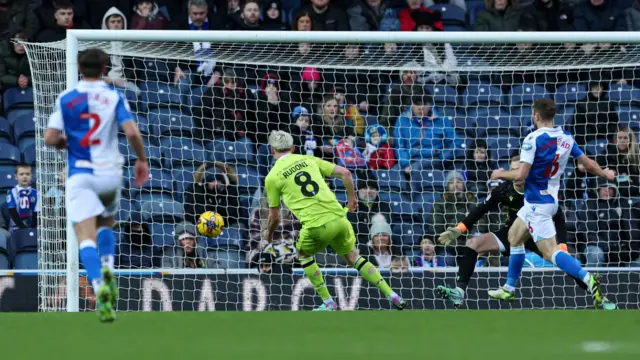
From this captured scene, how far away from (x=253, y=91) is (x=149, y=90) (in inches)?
47.3

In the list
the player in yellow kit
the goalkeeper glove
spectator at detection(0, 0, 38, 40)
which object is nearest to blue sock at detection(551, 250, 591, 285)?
the goalkeeper glove

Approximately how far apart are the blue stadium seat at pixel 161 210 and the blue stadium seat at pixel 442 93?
329cm

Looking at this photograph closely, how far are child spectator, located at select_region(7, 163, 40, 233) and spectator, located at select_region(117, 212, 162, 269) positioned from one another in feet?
3.41

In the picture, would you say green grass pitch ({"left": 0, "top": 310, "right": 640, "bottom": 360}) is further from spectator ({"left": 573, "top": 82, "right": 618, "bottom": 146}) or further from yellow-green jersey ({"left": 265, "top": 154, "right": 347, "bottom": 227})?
spectator ({"left": 573, "top": 82, "right": 618, "bottom": 146})

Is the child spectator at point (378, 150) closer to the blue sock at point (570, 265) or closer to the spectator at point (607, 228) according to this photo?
the spectator at point (607, 228)

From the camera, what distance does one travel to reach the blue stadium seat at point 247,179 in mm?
11812

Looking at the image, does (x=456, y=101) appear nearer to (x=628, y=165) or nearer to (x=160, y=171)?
(x=628, y=165)

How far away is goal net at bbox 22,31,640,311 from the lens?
11.0 meters

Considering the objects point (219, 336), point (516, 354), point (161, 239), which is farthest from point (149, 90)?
point (516, 354)

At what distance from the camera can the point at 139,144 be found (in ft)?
21.0

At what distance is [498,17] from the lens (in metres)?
13.5

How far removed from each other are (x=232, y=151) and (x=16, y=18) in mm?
3434

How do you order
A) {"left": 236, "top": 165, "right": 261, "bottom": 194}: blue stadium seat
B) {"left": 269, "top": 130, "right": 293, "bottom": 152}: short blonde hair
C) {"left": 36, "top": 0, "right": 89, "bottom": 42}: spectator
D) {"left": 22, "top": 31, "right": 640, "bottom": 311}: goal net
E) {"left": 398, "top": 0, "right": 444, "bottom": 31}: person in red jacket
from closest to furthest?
1. {"left": 269, "top": 130, "right": 293, "bottom": 152}: short blonde hair
2. {"left": 22, "top": 31, "right": 640, "bottom": 311}: goal net
3. {"left": 236, "top": 165, "right": 261, "bottom": 194}: blue stadium seat
4. {"left": 36, "top": 0, "right": 89, "bottom": 42}: spectator
5. {"left": 398, "top": 0, "right": 444, "bottom": 31}: person in red jacket

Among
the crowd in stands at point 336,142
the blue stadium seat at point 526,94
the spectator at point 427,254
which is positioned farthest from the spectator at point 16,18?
the blue stadium seat at point 526,94
